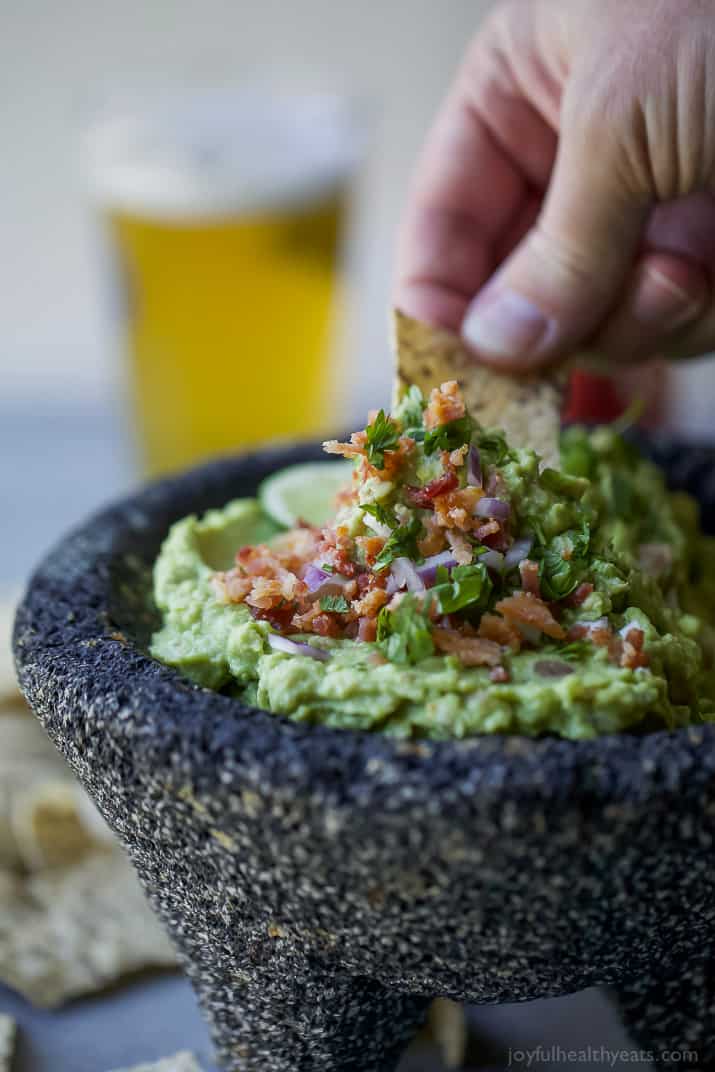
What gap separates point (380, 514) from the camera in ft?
4.85

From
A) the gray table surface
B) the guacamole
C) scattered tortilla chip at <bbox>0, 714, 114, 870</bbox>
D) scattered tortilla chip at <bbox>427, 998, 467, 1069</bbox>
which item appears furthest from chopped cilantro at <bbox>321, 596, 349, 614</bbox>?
scattered tortilla chip at <bbox>0, 714, 114, 870</bbox>

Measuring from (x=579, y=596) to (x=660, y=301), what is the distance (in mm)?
860

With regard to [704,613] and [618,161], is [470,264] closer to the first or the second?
[618,161]

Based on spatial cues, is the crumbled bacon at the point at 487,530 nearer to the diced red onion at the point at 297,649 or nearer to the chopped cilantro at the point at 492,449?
the chopped cilantro at the point at 492,449

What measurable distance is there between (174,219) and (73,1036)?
2.25m

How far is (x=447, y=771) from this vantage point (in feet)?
3.96

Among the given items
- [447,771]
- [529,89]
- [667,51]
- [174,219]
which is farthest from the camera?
[174,219]

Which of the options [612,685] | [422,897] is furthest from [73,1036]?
[612,685]

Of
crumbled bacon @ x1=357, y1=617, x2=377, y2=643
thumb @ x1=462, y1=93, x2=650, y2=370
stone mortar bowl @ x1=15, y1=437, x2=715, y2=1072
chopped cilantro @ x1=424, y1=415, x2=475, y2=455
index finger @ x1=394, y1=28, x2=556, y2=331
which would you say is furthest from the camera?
index finger @ x1=394, y1=28, x2=556, y2=331

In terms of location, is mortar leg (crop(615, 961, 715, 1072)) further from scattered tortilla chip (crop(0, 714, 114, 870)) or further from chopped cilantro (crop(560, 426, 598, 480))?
scattered tortilla chip (crop(0, 714, 114, 870))

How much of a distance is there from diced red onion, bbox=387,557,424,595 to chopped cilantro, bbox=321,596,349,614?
0.05 meters

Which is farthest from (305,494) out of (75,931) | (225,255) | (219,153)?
(219,153)

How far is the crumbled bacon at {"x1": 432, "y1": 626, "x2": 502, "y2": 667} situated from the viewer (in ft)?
4.41

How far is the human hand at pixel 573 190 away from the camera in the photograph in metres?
1.77
